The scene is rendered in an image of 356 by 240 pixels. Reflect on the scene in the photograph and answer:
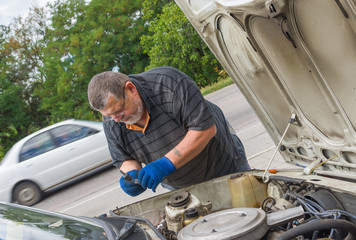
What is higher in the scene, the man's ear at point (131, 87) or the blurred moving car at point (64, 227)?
the man's ear at point (131, 87)

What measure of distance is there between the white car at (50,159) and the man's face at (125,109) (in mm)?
5715

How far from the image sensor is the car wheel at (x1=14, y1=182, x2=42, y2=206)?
757 cm

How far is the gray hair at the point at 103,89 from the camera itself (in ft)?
7.75

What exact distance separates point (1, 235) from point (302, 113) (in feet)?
6.59

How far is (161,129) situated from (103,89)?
21.3 inches

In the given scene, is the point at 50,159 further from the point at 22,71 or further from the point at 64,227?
the point at 22,71

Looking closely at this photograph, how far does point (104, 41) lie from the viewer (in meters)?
21.4

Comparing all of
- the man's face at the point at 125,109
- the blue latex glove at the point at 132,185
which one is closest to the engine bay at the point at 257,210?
the blue latex glove at the point at 132,185

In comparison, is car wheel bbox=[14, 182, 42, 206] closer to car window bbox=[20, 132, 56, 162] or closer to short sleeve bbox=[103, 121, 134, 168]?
car window bbox=[20, 132, 56, 162]

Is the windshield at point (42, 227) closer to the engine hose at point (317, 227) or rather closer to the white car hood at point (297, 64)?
the engine hose at point (317, 227)

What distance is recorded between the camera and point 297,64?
225 cm

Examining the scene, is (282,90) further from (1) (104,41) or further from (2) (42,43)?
(2) (42,43)

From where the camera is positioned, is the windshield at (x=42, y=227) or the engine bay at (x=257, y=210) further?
the windshield at (x=42, y=227)

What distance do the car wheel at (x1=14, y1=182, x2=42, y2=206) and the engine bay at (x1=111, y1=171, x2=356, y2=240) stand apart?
5780 mm
